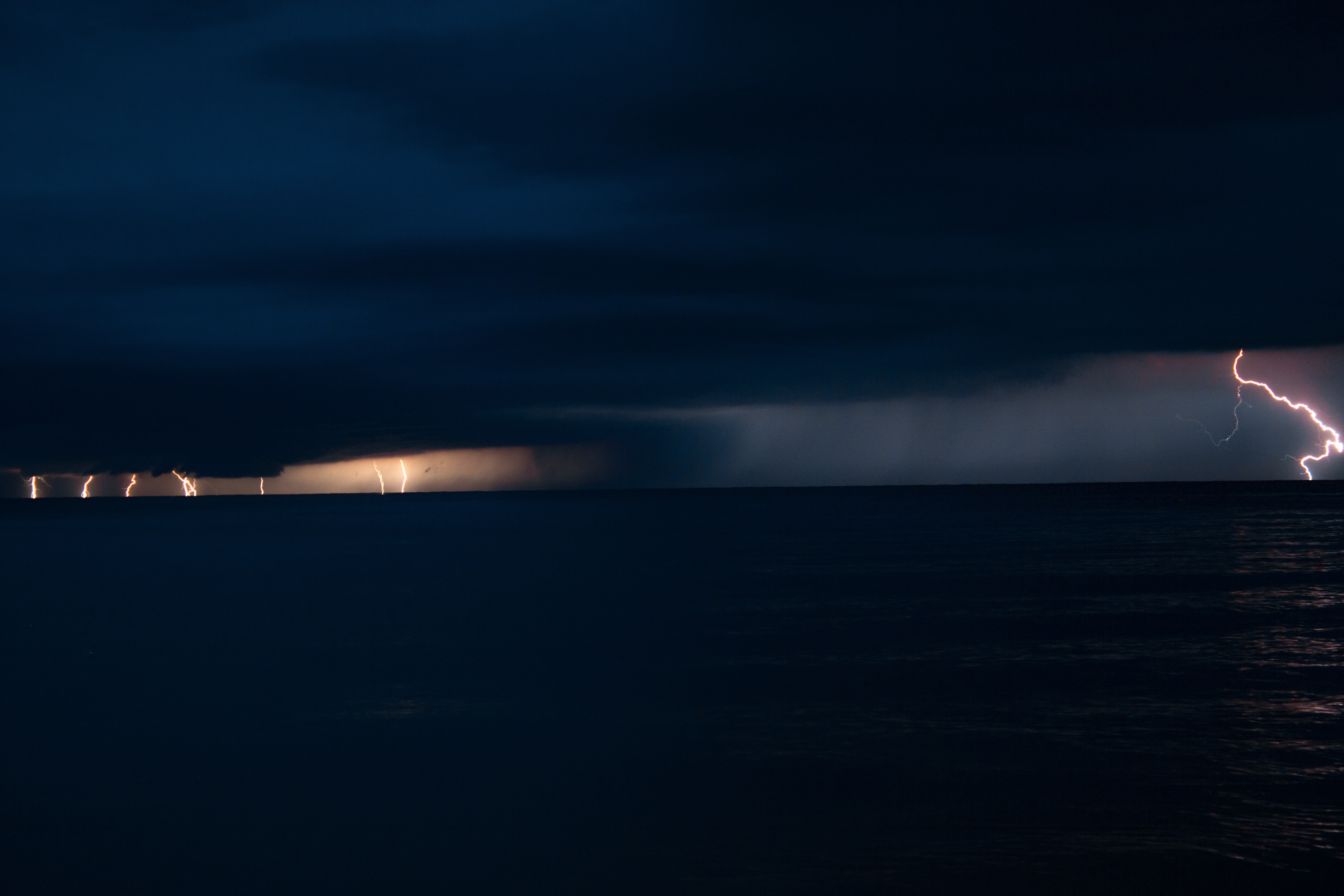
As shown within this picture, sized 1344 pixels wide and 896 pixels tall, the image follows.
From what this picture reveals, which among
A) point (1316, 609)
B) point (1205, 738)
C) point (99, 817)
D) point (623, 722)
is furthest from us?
point (1316, 609)

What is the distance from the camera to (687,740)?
18.0 metres

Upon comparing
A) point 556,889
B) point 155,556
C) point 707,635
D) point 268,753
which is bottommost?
point 556,889

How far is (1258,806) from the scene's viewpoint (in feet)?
44.9

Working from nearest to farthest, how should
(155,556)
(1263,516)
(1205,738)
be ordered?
(1205,738), (155,556), (1263,516)

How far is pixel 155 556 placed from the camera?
72312mm

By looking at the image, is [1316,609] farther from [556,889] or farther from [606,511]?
[606,511]

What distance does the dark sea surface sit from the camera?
12445mm

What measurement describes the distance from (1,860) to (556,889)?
701cm

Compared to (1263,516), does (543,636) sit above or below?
below

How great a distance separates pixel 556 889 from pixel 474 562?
50413mm

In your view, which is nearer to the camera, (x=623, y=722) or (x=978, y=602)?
(x=623, y=722)

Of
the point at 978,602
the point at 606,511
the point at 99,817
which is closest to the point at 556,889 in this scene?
the point at 99,817

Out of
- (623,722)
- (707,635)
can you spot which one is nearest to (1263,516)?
(707,635)

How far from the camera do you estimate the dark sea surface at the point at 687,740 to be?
1245 cm
